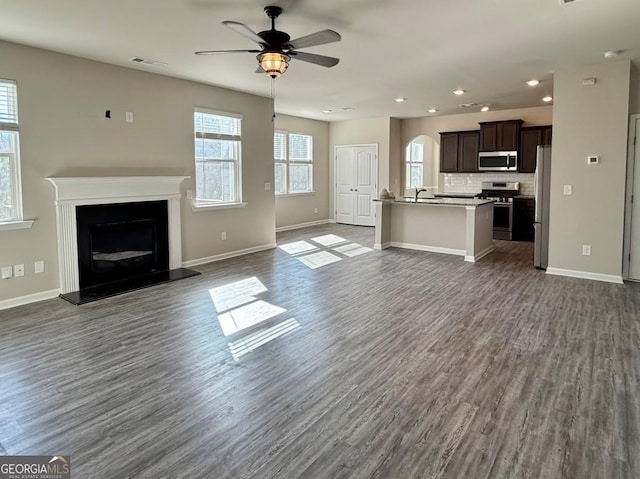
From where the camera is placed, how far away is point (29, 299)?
4641mm

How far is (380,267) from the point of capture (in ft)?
20.6

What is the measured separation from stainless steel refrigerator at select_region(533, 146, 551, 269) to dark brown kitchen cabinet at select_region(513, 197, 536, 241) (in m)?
2.61

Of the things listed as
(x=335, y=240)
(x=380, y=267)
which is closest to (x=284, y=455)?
(x=380, y=267)

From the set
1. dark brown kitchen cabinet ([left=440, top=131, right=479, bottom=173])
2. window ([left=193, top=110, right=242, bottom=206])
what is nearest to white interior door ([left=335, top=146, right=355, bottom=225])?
dark brown kitchen cabinet ([left=440, top=131, right=479, bottom=173])

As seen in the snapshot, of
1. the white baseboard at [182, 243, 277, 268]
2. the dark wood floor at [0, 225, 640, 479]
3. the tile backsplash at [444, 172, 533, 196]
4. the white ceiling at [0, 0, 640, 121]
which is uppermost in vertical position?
the white ceiling at [0, 0, 640, 121]

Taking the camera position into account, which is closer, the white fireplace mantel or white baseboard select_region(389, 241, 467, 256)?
the white fireplace mantel

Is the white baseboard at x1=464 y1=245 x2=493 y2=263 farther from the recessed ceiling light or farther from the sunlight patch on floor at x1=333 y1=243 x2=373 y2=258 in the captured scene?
the recessed ceiling light

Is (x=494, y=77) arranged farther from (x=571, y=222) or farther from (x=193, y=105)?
(x=193, y=105)

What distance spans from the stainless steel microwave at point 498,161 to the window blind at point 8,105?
8.17 m

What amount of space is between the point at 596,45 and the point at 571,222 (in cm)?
219

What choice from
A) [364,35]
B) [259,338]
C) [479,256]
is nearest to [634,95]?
[479,256]

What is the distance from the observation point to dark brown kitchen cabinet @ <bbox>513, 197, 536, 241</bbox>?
8.55 meters

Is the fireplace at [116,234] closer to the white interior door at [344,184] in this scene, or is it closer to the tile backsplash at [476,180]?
the white interior door at [344,184]

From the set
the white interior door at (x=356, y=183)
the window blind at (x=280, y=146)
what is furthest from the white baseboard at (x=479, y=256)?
the window blind at (x=280, y=146)
